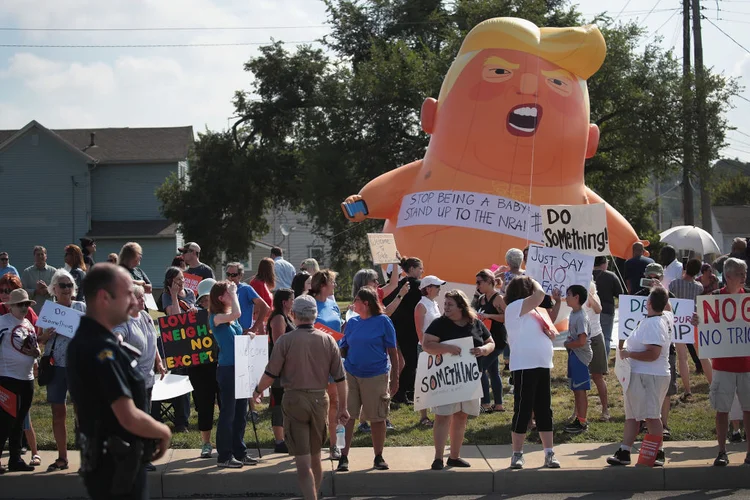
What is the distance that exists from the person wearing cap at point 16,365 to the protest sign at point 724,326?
5871 mm

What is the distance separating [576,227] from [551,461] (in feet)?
10.1

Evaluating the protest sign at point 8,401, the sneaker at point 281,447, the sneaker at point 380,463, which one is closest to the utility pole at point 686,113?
the sneaker at point 281,447

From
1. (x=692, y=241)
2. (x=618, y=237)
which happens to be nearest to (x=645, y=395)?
(x=618, y=237)

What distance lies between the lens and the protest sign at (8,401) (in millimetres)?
7840

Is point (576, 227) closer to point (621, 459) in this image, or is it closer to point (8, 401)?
point (621, 459)

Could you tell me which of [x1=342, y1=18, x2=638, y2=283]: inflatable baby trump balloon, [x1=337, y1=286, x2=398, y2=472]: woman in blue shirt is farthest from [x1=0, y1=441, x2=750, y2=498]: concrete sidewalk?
[x1=342, y1=18, x2=638, y2=283]: inflatable baby trump balloon

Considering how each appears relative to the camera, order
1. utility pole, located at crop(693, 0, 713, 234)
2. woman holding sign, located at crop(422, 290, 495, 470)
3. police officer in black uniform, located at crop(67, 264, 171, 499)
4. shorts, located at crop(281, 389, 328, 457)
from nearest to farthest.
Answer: police officer in black uniform, located at crop(67, 264, 171, 499)
shorts, located at crop(281, 389, 328, 457)
woman holding sign, located at crop(422, 290, 495, 470)
utility pole, located at crop(693, 0, 713, 234)

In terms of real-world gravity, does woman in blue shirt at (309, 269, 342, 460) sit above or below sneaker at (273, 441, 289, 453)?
above

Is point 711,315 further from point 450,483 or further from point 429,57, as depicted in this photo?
point 429,57

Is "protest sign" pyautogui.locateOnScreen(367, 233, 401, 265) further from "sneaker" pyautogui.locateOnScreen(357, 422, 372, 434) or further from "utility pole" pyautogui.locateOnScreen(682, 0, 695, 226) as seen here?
"utility pole" pyautogui.locateOnScreen(682, 0, 695, 226)

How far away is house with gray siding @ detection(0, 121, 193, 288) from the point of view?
39219 mm

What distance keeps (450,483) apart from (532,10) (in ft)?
69.2

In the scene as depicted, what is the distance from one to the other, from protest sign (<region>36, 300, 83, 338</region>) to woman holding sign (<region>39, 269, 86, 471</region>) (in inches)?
2.9

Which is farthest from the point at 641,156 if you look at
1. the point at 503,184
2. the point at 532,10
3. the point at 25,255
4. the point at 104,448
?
the point at 25,255
